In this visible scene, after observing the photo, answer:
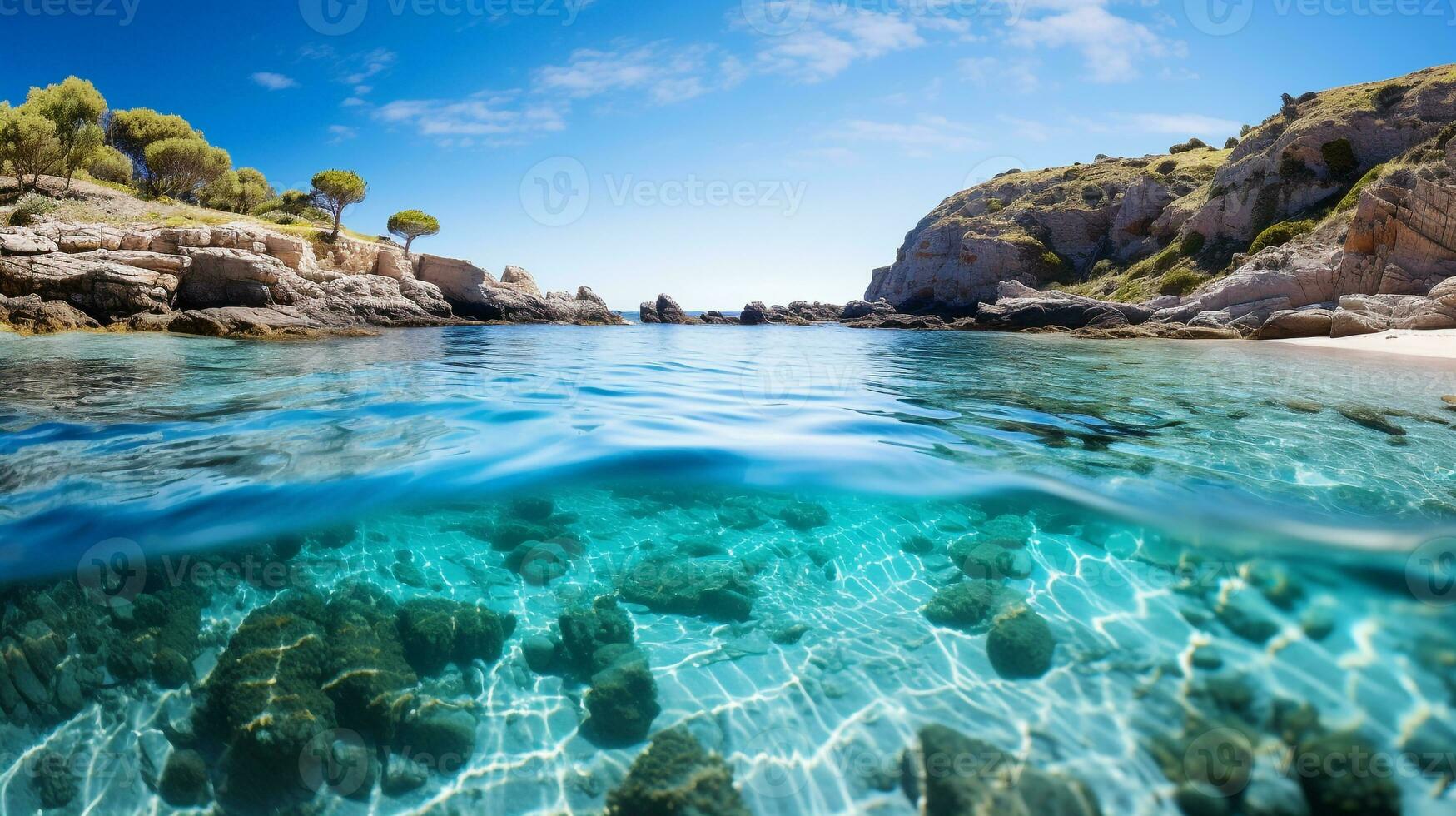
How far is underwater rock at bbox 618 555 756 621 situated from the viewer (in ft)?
11.2

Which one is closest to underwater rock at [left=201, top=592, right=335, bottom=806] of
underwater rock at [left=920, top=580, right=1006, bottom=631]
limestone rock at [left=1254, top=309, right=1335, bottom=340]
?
underwater rock at [left=920, top=580, right=1006, bottom=631]

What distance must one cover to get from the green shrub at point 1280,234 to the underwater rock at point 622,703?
135 feet

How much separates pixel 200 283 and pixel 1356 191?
54695mm

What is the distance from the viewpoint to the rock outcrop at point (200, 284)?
1822cm

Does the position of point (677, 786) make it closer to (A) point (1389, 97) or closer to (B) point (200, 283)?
(B) point (200, 283)

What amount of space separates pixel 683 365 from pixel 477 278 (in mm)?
28354

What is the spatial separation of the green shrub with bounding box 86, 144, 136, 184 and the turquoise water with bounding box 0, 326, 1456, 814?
167ft

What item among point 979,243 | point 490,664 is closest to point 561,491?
point 490,664

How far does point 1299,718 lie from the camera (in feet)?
7.32

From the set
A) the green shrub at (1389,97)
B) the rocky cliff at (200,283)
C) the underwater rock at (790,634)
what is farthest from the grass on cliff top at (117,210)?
the green shrub at (1389,97)

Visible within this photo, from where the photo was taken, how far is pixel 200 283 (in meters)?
22.3

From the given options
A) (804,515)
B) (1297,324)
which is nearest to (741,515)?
(804,515)

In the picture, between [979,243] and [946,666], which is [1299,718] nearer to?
[946,666]

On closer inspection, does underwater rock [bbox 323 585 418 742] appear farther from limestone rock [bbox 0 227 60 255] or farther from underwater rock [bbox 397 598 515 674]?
limestone rock [bbox 0 227 60 255]
